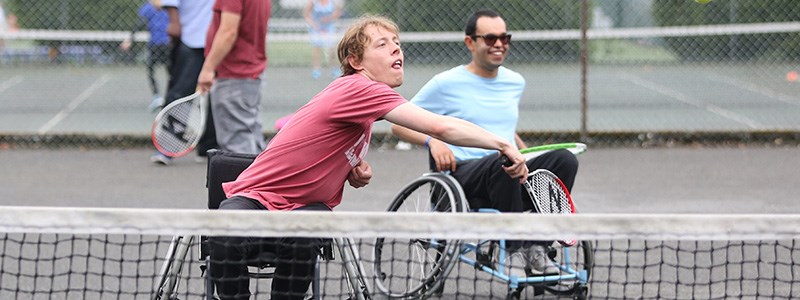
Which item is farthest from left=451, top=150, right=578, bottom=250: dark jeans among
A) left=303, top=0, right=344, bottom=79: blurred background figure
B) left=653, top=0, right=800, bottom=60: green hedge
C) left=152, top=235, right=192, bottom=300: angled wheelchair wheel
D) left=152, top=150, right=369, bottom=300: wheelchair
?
left=303, top=0, right=344, bottom=79: blurred background figure

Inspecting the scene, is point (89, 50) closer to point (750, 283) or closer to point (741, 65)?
point (741, 65)

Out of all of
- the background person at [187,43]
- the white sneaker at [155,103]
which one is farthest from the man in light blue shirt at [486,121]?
the white sneaker at [155,103]

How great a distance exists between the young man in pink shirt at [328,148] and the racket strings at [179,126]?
3.69 m

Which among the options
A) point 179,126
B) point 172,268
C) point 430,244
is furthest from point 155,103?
point 172,268

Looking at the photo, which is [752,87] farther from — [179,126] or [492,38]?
[492,38]

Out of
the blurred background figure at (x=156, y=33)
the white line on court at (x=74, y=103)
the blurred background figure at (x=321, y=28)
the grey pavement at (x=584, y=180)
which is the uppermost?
the blurred background figure at (x=321, y=28)

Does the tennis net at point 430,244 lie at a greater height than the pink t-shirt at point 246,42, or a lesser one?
lesser

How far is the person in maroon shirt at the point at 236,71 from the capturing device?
271 inches

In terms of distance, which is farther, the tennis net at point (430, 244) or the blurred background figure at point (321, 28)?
the blurred background figure at point (321, 28)

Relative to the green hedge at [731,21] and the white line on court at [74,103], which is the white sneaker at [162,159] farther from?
the green hedge at [731,21]

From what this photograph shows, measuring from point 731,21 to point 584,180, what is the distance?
398 cm

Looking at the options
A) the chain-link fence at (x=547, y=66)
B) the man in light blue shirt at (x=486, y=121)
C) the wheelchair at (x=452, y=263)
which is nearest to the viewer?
the wheelchair at (x=452, y=263)

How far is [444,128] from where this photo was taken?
400 centimetres

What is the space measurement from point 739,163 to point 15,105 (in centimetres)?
725
